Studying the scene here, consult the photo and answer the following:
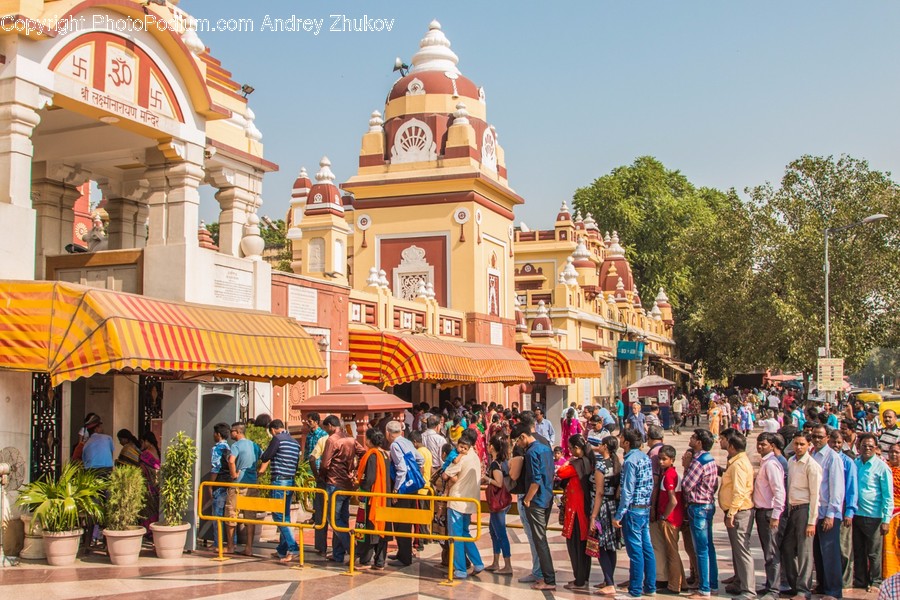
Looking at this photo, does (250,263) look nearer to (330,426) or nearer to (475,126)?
(330,426)

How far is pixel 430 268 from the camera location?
27156 millimetres

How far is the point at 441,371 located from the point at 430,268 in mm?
7264

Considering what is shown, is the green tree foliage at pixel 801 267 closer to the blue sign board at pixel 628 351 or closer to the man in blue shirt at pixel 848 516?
the blue sign board at pixel 628 351

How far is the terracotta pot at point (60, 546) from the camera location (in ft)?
34.2

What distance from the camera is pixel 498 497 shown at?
10.4 m

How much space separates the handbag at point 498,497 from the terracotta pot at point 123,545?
387 cm

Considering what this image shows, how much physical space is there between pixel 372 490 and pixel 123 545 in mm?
2766

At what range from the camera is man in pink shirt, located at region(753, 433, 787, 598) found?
9.64 m

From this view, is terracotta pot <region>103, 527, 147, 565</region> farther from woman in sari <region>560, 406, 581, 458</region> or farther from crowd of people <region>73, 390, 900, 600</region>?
woman in sari <region>560, 406, 581, 458</region>

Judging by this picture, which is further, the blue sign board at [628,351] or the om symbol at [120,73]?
the blue sign board at [628,351]

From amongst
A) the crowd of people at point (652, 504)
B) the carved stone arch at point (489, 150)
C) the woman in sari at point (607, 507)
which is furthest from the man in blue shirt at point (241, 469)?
the carved stone arch at point (489, 150)

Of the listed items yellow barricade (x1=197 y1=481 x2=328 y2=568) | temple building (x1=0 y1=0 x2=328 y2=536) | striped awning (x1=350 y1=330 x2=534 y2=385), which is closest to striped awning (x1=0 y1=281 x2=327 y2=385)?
temple building (x1=0 y1=0 x2=328 y2=536)

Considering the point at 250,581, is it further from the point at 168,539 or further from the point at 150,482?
the point at 150,482

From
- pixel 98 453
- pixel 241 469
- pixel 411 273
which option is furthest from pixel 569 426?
pixel 98 453
